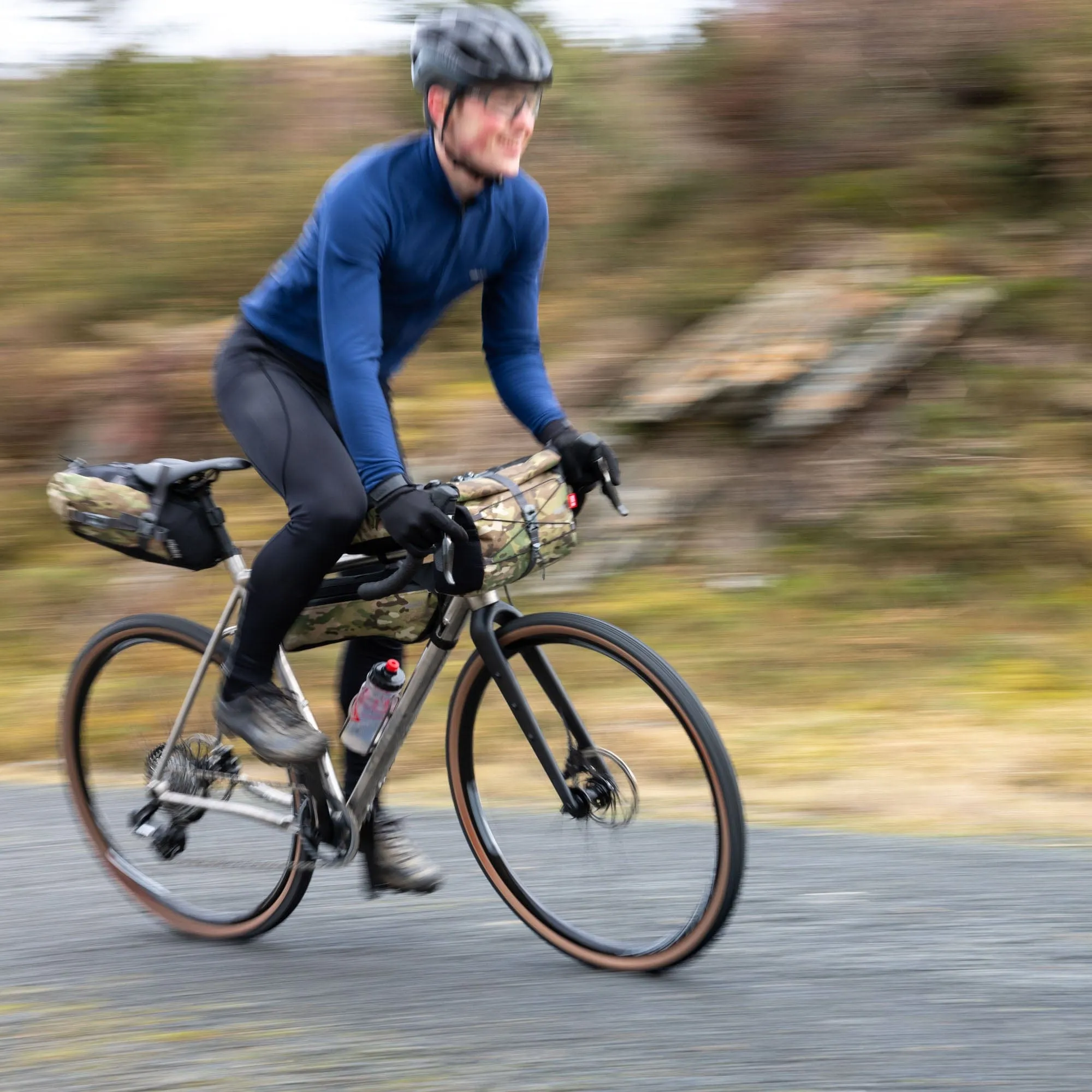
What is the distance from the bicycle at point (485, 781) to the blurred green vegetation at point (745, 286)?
1394mm

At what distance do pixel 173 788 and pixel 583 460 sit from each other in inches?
58.7

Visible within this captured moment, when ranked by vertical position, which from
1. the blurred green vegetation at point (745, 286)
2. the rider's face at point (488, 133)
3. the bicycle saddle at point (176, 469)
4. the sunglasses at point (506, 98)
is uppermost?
the sunglasses at point (506, 98)

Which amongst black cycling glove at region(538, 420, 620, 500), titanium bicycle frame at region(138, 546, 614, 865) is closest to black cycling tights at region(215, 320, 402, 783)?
titanium bicycle frame at region(138, 546, 614, 865)

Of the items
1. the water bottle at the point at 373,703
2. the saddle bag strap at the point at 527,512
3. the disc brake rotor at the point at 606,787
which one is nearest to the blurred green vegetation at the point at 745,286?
the water bottle at the point at 373,703

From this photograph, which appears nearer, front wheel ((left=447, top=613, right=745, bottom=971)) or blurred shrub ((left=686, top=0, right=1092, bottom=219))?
front wheel ((left=447, top=613, right=745, bottom=971))

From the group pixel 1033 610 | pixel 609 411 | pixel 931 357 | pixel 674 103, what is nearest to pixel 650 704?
pixel 1033 610

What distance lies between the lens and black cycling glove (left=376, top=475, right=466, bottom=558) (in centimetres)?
288

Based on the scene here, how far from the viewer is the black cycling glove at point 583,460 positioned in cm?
321

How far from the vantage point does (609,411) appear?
7.36 m

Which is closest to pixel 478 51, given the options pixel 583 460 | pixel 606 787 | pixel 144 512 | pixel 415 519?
pixel 583 460

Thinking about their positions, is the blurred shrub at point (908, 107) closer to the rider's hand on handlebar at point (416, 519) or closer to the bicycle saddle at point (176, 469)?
the bicycle saddle at point (176, 469)

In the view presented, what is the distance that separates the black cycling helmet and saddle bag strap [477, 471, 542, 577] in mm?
867

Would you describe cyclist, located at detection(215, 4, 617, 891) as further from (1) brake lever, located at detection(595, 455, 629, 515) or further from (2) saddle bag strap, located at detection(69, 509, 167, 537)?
(2) saddle bag strap, located at detection(69, 509, 167, 537)

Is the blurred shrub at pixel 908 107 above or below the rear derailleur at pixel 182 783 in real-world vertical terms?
above
